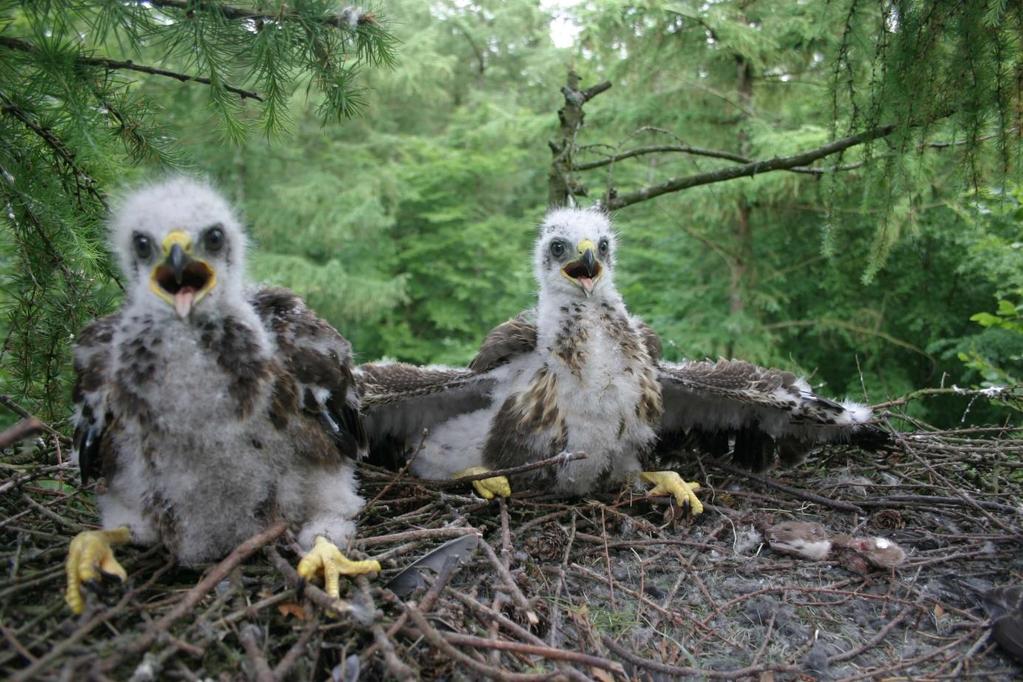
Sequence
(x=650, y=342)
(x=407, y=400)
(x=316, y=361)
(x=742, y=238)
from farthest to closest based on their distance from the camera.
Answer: (x=742, y=238) → (x=650, y=342) → (x=407, y=400) → (x=316, y=361)

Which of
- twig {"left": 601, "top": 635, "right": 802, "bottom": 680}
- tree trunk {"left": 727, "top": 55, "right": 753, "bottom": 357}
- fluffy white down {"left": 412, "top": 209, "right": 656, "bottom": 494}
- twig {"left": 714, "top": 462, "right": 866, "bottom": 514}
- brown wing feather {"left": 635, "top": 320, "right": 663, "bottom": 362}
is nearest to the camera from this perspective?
twig {"left": 601, "top": 635, "right": 802, "bottom": 680}

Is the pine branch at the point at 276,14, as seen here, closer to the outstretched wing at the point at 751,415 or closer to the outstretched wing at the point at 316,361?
the outstretched wing at the point at 316,361

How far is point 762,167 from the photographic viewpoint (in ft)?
13.6

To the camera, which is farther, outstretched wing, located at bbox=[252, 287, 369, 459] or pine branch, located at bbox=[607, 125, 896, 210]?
pine branch, located at bbox=[607, 125, 896, 210]

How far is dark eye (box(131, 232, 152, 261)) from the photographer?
234 centimetres

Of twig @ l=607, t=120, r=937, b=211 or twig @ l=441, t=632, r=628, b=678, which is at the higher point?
twig @ l=607, t=120, r=937, b=211

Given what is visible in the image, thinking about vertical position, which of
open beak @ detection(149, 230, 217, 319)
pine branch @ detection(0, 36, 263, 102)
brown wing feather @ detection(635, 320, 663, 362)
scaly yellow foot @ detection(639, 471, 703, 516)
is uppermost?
pine branch @ detection(0, 36, 263, 102)

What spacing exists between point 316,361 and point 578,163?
3.67 metres

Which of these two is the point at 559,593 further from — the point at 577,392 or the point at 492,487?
the point at 577,392

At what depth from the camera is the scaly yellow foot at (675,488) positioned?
3.27 metres

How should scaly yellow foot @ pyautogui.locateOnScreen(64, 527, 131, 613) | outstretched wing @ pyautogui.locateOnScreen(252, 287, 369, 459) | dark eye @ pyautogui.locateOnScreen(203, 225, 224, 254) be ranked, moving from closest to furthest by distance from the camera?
1. scaly yellow foot @ pyautogui.locateOnScreen(64, 527, 131, 613)
2. dark eye @ pyautogui.locateOnScreen(203, 225, 224, 254)
3. outstretched wing @ pyautogui.locateOnScreen(252, 287, 369, 459)

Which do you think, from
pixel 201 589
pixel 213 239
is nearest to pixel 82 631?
pixel 201 589

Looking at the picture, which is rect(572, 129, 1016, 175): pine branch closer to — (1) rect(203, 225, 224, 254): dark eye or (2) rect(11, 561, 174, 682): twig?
(1) rect(203, 225, 224, 254): dark eye

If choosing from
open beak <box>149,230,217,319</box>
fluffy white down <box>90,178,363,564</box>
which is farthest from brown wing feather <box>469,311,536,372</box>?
open beak <box>149,230,217,319</box>
